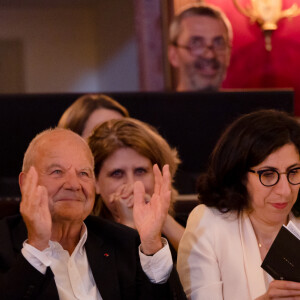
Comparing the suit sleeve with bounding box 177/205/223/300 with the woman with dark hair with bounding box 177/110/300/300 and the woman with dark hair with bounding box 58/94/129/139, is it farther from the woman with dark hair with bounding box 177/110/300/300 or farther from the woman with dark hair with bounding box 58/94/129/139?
the woman with dark hair with bounding box 58/94/129/139

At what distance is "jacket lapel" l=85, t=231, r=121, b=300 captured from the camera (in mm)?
2170

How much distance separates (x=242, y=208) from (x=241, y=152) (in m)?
0.20

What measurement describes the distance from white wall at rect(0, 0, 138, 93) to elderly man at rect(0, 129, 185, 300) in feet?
21.0

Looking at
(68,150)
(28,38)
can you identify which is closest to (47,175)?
(68,150)

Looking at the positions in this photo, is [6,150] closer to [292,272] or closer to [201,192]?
[201,192]

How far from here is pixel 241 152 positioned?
2.35 metres

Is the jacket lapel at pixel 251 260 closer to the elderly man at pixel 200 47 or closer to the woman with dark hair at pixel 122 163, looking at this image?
the woman with dark hair at pixel 122 163

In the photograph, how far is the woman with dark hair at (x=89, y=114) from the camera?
3482 mm

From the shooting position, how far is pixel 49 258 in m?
2.15

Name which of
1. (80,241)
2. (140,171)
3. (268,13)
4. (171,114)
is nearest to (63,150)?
(80,241)

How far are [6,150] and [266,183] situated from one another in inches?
90.5

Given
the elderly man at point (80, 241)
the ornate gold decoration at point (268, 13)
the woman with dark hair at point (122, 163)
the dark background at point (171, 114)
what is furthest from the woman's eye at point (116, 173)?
the ornate gold decoration at point (268, 13)

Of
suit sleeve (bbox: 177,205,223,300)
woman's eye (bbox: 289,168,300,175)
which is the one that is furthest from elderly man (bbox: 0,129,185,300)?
woman's eye (bbox: 289,168,300,175)

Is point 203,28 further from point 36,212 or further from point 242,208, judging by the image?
point 36,212
